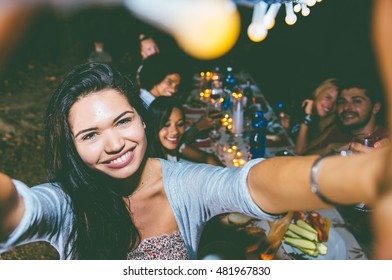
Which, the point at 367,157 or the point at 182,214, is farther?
the point at 182,214

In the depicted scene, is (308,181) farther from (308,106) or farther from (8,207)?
(308,106)

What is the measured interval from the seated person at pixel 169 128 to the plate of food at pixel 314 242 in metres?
A: 0.72

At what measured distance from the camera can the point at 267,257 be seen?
1.26 metres

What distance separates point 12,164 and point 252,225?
284cm

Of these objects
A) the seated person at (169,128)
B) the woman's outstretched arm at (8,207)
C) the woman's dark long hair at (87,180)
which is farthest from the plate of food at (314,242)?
the woman's outstretched arm at (8,207)

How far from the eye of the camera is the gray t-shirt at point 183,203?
733mm

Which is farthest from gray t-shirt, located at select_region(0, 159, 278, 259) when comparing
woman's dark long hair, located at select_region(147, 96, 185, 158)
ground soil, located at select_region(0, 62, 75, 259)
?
ground soil, located at select_region(0, 62, 75, 259)

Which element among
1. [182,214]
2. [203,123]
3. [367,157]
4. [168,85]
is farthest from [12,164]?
[367,157]

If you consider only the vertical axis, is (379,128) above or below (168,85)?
below

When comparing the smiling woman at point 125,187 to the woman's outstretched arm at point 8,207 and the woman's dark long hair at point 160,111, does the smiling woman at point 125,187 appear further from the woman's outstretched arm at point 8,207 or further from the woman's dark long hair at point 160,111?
the woman's dark long hair at point 160,111

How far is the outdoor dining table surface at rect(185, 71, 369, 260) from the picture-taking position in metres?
1.27
